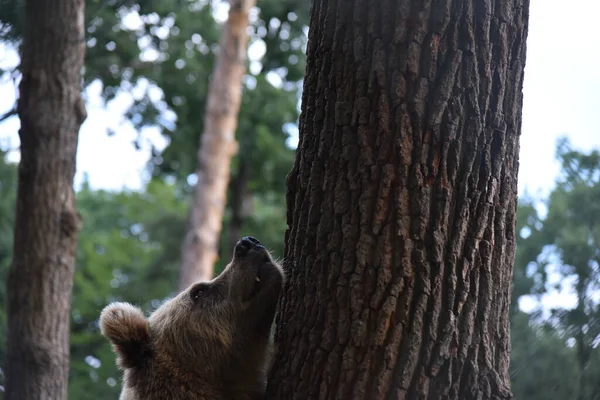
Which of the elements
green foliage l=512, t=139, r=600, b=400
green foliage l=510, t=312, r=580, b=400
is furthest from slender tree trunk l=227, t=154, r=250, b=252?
green foliage l=510, t=312, r=580, b=400

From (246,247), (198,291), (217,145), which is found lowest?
(198,291)

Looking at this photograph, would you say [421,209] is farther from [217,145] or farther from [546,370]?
[217,145]

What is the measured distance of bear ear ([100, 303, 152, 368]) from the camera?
14.2 ft

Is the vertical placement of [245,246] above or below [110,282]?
above

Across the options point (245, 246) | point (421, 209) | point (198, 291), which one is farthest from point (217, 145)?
point (421, 209)

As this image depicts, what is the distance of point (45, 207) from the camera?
6219 millimetres

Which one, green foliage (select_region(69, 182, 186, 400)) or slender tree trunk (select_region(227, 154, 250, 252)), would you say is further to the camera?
slender tree trunk (select_region(227, 154, 250, 252))

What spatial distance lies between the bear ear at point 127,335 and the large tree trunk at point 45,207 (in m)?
1.95

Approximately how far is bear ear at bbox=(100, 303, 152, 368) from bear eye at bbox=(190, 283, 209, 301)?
34cm

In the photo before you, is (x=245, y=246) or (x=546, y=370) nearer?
(x=245, y=246)

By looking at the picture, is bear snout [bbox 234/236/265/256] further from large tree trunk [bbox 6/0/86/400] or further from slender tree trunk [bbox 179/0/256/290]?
slender tree trunk [bbox 179/0/256/290]

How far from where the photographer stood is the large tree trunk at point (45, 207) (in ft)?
19.8

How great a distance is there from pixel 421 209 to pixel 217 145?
11046 millimetres

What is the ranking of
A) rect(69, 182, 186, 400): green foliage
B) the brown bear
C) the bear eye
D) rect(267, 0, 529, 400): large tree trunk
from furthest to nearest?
1. rect(69, 182, 186, 400): green foliage
2. the bear eye
3. the brown bear
4. rect(267, 0, 529, 400): large tree trunk
